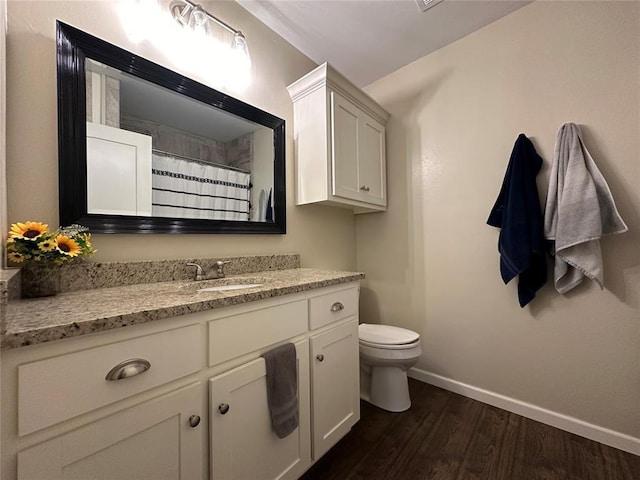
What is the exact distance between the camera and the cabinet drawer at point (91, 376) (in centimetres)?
55

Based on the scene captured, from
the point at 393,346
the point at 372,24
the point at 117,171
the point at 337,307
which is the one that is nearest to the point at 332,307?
the point at 337,307

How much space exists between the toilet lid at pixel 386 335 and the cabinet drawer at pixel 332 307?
376mm

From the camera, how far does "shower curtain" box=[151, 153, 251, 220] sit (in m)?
1.23

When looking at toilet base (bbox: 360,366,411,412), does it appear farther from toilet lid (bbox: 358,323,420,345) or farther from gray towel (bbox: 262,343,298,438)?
gray towel (bbox: 262,343,298,438)

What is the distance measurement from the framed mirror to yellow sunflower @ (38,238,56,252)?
0.70ft

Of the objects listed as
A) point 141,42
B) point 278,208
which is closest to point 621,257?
point 278,208

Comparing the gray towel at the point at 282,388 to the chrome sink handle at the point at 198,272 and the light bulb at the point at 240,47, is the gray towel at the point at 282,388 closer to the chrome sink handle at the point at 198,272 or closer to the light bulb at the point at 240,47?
the chrome sink handle at the point at 198,272

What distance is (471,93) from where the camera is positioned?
5.95ft

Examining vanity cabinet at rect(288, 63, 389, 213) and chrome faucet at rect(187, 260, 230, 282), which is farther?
vanity cabinet at rect(288, 63, 389, 213)

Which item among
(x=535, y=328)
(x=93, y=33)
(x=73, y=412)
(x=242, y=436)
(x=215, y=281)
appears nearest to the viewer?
(x=73, y=412)

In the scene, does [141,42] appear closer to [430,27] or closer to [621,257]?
[430,27]

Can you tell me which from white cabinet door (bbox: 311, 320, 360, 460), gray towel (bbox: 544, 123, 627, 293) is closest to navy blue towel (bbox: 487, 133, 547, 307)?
gray towel (bbox: 544, 123, 627, 293)

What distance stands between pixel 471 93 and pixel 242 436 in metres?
2.31

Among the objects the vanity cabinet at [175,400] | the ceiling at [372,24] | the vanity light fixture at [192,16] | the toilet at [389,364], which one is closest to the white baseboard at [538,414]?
the toilet at [389,364]
